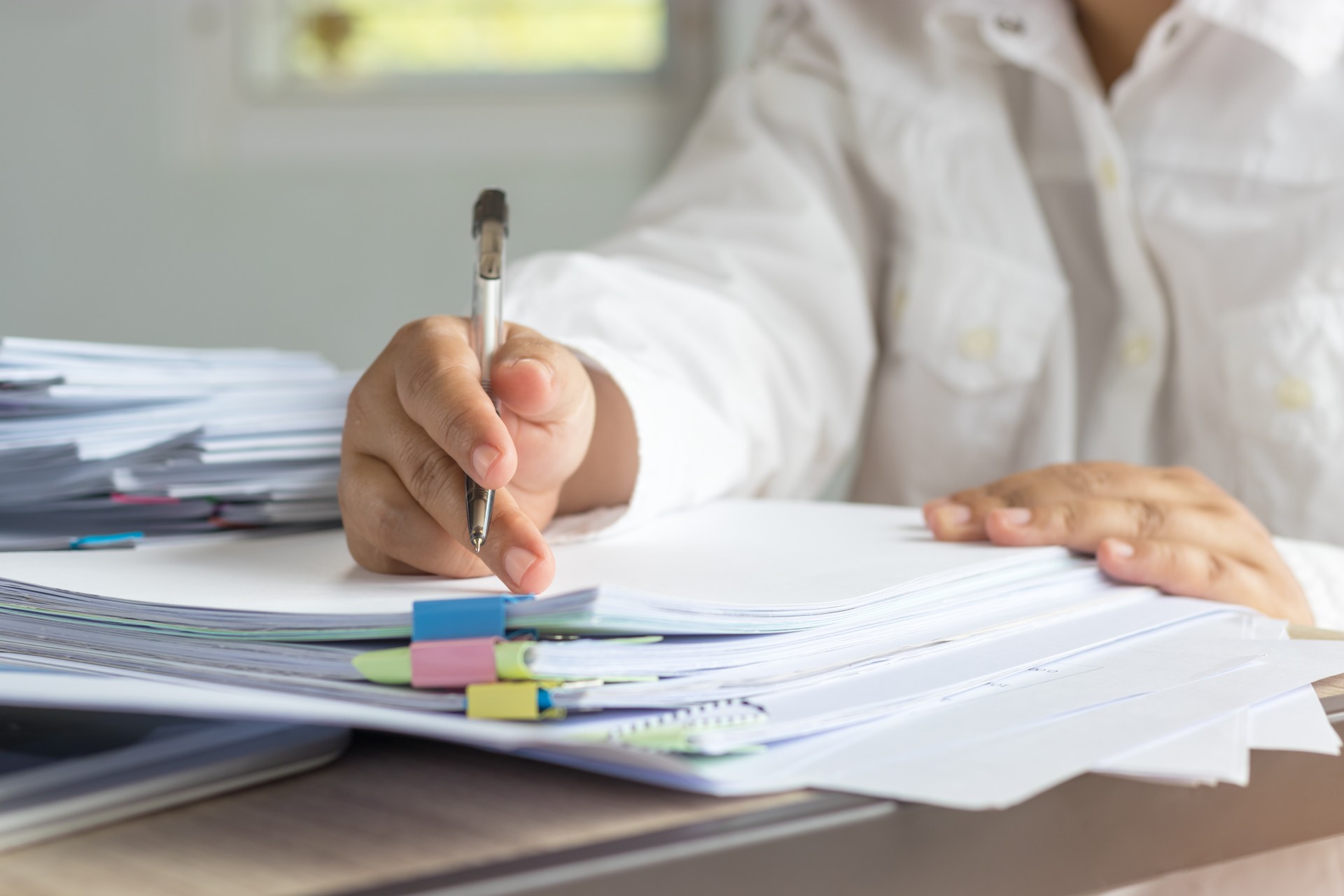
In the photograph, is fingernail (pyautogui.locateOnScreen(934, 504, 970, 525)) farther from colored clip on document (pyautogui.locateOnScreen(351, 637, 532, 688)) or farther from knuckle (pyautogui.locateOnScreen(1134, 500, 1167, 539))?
colored clip on document (pyautogui.locateOnScreen(351, 637, 532, 688))

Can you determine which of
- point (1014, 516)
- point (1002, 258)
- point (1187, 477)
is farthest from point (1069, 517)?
point (1002, 258)

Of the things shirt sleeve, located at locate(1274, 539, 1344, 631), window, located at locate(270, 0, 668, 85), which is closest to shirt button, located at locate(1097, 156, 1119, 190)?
shirt sleeve, located at locate(1274, 539, 1344, 631)

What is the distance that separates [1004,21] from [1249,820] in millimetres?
818

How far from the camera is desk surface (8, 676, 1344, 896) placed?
246mm

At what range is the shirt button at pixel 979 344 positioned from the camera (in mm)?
1002

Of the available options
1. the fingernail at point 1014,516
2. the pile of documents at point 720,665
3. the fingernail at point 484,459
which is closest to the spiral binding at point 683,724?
the pile of documents at point 720,665

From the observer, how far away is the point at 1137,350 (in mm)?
974

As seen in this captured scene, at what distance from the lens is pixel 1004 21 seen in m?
0.98

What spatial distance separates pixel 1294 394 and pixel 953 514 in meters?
0.50

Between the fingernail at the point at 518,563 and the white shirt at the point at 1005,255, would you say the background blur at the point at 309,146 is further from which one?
the fingernail at the point at 518,563

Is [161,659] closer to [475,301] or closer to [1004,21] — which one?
[475,301]

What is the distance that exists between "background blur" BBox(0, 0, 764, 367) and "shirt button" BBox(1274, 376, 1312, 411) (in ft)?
6.79

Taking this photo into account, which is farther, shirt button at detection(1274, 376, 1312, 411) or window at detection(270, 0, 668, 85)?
window at detection(270, 0, 668, 85)

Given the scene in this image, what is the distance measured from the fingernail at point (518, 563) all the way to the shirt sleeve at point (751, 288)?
228mm
